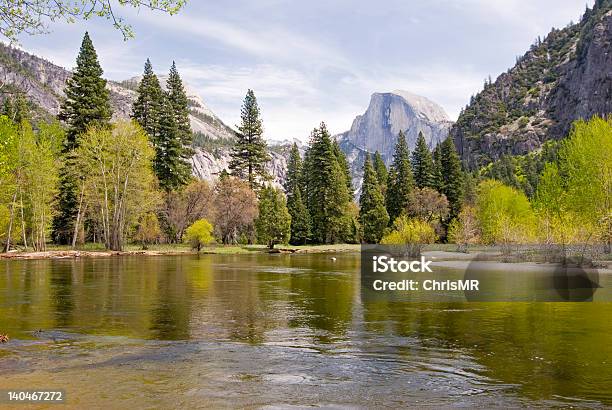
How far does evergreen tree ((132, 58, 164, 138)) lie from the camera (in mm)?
83562

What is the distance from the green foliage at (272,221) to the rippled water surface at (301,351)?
59.4 m

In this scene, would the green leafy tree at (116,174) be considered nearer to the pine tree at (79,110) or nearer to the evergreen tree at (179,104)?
the pine tree at (79,110)

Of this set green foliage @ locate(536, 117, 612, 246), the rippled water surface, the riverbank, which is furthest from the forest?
the rippled water surface

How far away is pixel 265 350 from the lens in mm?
12508

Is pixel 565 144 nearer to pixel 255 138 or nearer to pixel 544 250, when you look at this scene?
pixel 544 250

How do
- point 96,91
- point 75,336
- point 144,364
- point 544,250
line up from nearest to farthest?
point 144,364 → point 75,336 → point 544,250 → point 96,91

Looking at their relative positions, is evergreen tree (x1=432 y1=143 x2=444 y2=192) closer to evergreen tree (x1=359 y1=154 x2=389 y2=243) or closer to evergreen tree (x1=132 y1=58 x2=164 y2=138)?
evergreen tree (x1=359 y1=154 x2=389 y2=243)

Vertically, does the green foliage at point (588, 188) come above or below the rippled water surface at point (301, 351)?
above

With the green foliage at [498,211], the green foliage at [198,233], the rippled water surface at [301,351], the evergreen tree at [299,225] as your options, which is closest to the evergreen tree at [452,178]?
the green foliage at [498,211]

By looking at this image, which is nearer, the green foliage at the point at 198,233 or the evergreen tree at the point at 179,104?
the green foliage at the point at 198,233

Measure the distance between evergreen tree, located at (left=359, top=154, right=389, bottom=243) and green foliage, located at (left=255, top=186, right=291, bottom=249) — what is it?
56.2 feet

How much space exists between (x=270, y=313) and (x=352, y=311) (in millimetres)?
3084

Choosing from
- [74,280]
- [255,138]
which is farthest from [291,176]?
[74,280]

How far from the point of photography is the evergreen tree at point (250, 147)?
9725 cm
